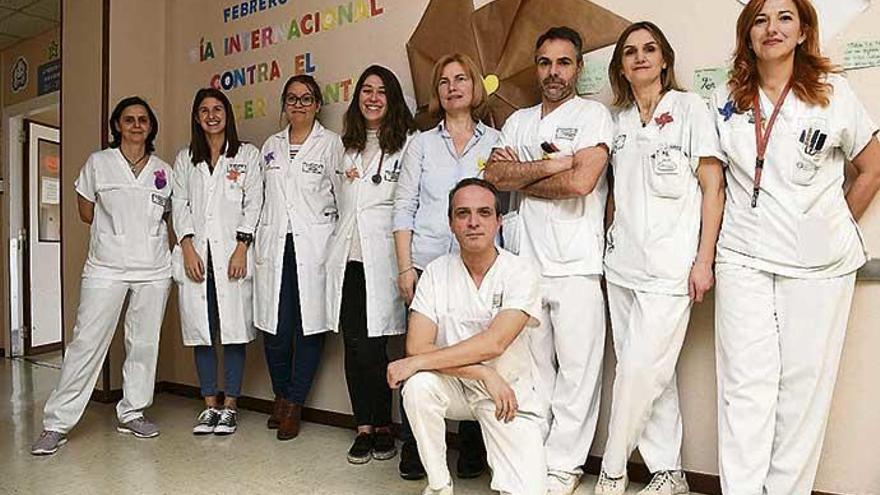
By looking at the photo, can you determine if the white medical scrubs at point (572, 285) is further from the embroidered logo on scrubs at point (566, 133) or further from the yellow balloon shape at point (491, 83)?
the yellow balloon shape at point (491, 83)

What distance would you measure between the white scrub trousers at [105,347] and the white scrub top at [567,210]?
170 centimetres

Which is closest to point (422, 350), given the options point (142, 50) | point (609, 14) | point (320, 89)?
point (609, 14)

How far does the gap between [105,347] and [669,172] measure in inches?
93.3

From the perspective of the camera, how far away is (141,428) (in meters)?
2.86

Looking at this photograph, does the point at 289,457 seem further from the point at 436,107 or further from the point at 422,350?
the point at 436,107

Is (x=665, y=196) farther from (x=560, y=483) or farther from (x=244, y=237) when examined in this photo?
(x=244, y=237)

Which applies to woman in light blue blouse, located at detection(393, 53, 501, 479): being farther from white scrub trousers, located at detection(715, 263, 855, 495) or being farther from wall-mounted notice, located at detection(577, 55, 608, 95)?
white scrub trousers, located at detection(715, 263, 855, 495)

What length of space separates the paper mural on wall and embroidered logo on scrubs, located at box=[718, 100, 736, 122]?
1.15ft

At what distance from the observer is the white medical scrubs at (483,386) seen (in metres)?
1.96

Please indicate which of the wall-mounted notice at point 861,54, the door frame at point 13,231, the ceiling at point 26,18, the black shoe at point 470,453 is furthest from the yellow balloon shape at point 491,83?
the door frame at point 13,231

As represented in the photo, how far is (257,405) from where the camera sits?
131 inches

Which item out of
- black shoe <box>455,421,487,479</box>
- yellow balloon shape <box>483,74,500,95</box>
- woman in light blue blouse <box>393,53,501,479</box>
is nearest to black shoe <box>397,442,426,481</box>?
woman in light blue blouse <box>393,53,501,479</box>

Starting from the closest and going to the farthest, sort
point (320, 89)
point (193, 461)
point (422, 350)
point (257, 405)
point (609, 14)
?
point (422, 350) < point (609, 14) < point (193, 461) < point (320, 89) < point (257, 405)

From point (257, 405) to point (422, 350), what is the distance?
5.40 feet
